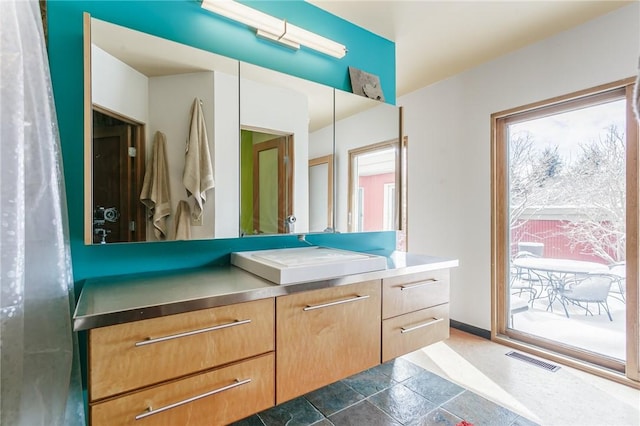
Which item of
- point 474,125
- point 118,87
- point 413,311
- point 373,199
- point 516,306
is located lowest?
point 516,306

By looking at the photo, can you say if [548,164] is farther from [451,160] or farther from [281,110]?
[281,110]

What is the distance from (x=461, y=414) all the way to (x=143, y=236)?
6.42 feet

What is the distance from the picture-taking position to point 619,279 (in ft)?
6.90

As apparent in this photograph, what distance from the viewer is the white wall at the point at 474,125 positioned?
2088 mm

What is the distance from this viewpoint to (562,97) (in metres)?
2.27

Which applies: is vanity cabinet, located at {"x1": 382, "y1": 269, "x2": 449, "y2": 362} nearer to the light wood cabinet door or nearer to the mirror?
the light wood cabinet door

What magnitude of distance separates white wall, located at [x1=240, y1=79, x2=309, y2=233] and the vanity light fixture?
32 cm

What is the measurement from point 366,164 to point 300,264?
1.10 metres

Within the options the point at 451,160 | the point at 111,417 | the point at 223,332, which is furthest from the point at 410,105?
the point at 111,417

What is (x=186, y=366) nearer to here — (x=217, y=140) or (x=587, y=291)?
(x=217, y=140)

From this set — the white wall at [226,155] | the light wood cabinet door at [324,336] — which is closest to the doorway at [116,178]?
the white wall at [226,155]

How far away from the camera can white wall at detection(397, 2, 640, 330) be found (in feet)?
6.85

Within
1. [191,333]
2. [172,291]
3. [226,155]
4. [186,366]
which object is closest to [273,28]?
[226,155]

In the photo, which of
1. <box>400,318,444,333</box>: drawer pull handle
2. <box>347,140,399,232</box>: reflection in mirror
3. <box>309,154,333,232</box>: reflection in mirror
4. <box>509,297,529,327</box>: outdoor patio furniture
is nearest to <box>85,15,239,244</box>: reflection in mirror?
<box>309,154,333,232</box>: reflection in mirror
